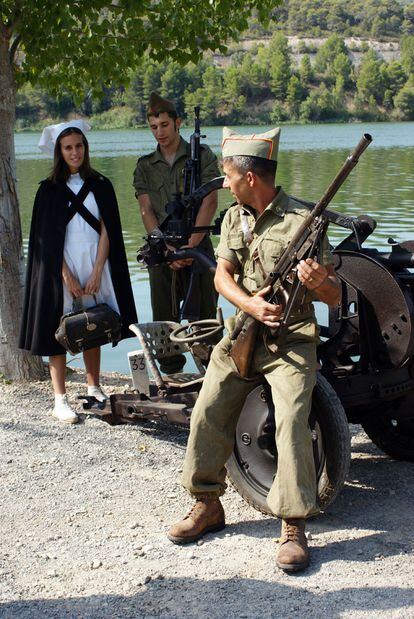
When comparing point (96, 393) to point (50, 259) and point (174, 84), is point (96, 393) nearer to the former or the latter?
point (50, 259)

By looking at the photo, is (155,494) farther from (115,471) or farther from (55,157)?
(55,157)

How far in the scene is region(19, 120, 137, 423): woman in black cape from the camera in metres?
7.64

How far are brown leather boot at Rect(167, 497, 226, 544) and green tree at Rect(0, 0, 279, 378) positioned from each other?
140 inches

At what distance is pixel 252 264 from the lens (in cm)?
546

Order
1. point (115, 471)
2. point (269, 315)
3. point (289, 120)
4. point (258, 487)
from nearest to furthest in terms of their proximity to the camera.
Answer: point (269, 315), point (258, 487), point (115, 471), point (289, 120)

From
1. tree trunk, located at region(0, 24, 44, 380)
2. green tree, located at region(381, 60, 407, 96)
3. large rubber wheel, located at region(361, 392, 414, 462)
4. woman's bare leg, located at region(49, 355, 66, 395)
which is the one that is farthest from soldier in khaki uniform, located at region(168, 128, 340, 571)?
green tree, located at region(381, 60, 407, 96)

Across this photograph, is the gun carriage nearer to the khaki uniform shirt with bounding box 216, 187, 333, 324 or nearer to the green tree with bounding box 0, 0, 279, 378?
the khaki uniform shirt with bounding box 216, 187, 333, 324

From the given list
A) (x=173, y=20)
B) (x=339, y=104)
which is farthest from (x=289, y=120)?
(x=173, y=20)

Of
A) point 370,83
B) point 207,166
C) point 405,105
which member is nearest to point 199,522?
point 207,166

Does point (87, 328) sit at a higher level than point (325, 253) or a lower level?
lower

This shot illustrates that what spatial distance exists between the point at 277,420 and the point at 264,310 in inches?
21.5

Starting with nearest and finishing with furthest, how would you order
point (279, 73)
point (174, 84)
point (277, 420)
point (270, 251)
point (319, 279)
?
point (319, 279) → point (277, 420) → point (270, 251) → point (174, 84) → point (279, 73)

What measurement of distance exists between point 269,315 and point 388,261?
3.47ft

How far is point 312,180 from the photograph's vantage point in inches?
1266
